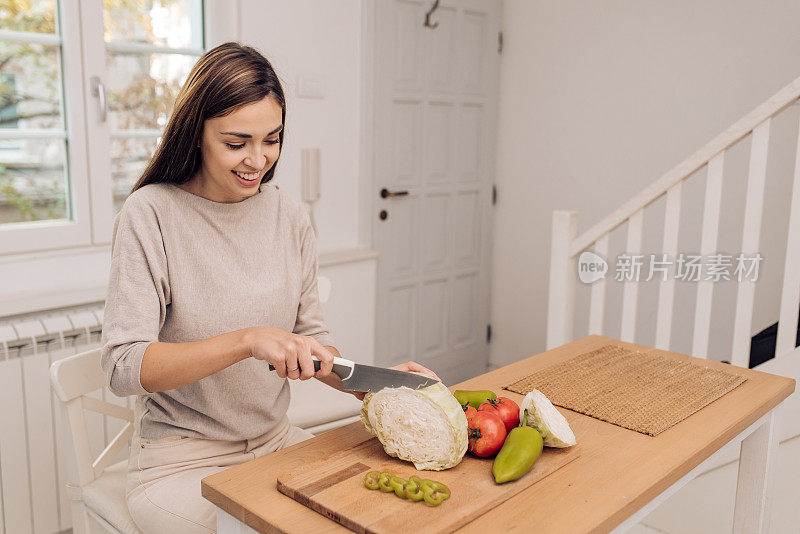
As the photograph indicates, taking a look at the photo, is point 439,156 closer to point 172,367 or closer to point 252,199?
point 252,199

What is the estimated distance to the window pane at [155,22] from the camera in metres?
2.53

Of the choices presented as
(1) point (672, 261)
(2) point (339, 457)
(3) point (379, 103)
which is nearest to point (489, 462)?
(2) point (339, 457)

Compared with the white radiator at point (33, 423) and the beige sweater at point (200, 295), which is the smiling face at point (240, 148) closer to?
the beige sweater at point (200, 295)

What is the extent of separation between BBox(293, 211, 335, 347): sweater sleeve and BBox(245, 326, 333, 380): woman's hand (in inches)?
15.8

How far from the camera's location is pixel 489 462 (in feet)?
3.73

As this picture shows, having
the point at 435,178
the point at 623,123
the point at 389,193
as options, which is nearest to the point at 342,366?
the point at 389,193

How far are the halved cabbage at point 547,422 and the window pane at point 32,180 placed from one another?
6.44ft

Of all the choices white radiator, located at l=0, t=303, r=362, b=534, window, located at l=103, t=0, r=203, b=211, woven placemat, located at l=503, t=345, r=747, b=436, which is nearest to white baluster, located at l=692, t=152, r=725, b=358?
woven placemat, located at l=503, t=345, r=747, b=436

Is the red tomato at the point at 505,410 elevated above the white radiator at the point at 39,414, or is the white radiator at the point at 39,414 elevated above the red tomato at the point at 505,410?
the red tomato at the point at 505,410

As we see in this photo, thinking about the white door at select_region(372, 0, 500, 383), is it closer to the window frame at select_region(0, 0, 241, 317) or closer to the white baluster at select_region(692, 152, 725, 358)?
the window frame at select_region(0, 0, 241, 317)

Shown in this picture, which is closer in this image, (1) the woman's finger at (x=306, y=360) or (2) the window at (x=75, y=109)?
(1) the woman's finger at (x=306, y=360)

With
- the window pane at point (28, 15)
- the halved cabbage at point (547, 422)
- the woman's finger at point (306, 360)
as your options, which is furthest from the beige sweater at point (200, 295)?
the window pane at point (28, 15)

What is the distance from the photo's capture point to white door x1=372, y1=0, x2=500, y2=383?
3.55m

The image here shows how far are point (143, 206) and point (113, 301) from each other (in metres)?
0.20
